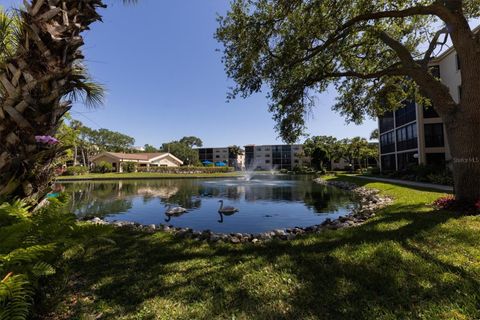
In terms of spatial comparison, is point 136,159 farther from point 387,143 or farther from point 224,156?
point 387,143

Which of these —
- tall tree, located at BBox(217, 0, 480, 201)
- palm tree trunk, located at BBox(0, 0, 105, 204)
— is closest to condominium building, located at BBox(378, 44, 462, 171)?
tall tree, located at BBox(217, 0, 480, 201)

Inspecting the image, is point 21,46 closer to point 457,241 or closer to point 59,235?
point 59,235

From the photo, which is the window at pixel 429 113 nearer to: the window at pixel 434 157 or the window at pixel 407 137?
the window at pixel 407 137

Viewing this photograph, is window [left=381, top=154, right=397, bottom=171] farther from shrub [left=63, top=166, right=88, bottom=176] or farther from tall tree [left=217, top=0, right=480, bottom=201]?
shrub [left=63, top=166, right=88, bottom=176]

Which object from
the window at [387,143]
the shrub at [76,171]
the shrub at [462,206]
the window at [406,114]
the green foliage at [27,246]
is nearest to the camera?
the green foliage at [27,246]

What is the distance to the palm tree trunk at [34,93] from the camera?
253 cm

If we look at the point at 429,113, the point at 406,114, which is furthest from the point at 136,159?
the point at 429,113

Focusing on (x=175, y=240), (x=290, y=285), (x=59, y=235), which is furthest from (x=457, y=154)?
(x=59, y=235)

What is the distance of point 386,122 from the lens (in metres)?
32.2

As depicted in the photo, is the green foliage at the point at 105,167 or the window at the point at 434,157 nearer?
the window at the point at 434,157

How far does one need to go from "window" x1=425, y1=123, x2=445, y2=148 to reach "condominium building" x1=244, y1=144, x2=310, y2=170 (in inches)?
2395

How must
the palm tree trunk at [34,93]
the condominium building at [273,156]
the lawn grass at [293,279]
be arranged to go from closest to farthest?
the palm tree trunk at [34,93] < the lawn grass at [293,279] < the condominium building at [273,156]

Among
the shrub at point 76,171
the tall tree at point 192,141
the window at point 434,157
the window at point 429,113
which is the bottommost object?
the shrub at point 76,171

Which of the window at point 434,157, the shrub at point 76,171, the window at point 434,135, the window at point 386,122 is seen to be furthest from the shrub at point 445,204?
the shrub at point 76,171
